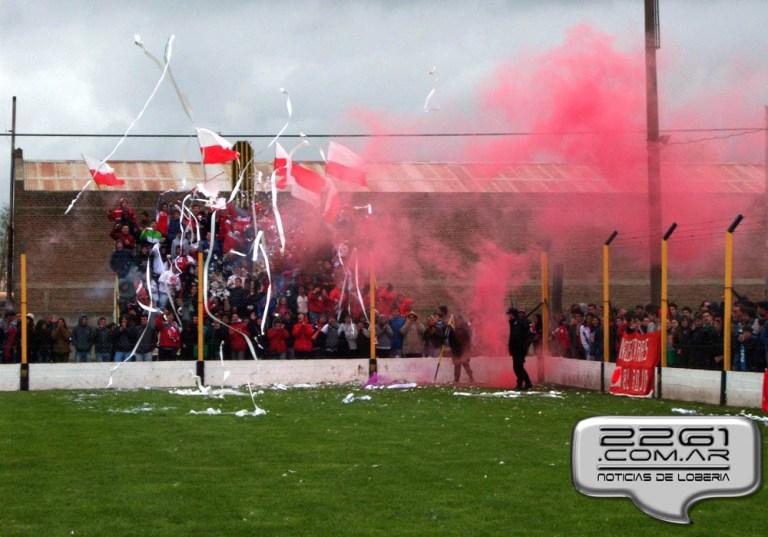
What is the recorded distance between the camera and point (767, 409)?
1714 cm

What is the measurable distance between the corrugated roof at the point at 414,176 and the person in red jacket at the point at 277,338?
582 inches

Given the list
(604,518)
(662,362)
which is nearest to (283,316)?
(662,362)

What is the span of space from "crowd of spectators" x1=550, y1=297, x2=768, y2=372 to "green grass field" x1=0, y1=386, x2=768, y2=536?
4.33 ft

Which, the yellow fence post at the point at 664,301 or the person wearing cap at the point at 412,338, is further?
the person wearing cap at the point at 412,338

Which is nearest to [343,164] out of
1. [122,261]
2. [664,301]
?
[122,261]

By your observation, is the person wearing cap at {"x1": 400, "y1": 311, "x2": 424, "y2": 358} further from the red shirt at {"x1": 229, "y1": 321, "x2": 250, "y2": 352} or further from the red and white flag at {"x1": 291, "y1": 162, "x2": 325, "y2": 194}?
the red and white flag at {"x1": 291, "y1": 162, "x2": 325, "y2": 194}

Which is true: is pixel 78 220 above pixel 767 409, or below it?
above

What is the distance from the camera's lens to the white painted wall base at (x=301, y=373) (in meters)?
23.9

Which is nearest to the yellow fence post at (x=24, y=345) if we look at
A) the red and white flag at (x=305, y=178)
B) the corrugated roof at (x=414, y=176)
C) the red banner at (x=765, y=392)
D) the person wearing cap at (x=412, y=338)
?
the red and white flag at (x=305, y=178)

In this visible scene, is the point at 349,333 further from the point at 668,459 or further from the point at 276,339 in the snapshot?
the point at 668,459

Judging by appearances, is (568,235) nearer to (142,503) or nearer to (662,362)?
(662,362)

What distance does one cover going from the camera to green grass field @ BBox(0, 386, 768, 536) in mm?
8805

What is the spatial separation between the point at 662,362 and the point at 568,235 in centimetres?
1252

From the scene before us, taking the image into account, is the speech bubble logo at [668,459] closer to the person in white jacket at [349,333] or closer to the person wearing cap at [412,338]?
the person in white jacket at [349,333]
